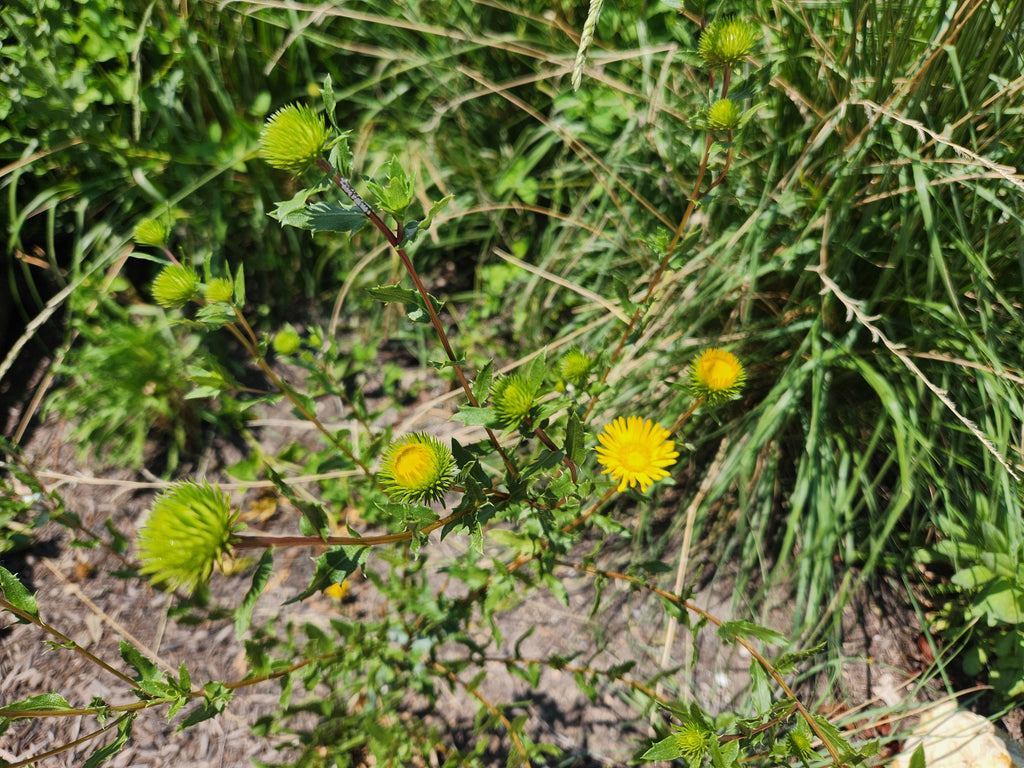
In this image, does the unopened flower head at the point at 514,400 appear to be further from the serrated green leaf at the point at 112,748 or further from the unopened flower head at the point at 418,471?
the serrated green leaf at the point at 112,748

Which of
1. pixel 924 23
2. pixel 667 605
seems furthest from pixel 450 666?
pixel 924 23

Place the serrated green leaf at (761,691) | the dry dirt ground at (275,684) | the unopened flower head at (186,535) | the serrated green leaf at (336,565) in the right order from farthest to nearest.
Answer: the dry dirt ground at (275,684), the serrated green leaf at (761,691), the serrated green leaf at (336,565), the unopened flower head at (186,535)

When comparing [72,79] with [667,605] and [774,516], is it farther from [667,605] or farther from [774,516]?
[774,516]

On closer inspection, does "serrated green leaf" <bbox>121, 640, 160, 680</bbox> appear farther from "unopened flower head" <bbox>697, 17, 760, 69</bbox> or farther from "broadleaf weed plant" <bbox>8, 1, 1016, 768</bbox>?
"unopened flower head" <bbox>697, 17, 760, 69</bbox>

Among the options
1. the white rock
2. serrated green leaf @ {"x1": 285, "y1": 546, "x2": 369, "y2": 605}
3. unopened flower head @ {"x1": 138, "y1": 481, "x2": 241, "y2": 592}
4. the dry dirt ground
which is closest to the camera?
unopened flower head @ {"x1": 138, "y1": 481, "x2": 241, "y2": 592}

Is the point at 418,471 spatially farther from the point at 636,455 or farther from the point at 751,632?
the point at 751,632

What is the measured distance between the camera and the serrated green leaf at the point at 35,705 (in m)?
0.78

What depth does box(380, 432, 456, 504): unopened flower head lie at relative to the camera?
33.2 inches

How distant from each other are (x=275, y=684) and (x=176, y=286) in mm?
1035

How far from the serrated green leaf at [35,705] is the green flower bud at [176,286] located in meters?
0.59

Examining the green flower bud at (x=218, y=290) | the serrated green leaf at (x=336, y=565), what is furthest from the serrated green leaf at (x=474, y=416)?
the green flower bud at (x=218, y=290)

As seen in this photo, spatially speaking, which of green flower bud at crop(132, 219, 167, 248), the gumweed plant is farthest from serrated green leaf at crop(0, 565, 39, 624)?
green flower bud at crop(132, 219, 167, 248)

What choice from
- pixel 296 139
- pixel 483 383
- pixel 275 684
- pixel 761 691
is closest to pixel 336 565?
pixel 483 383

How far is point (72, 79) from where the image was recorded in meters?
1.85
